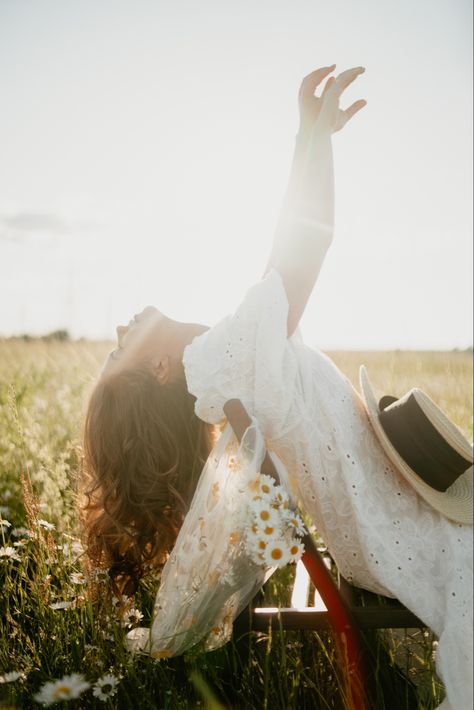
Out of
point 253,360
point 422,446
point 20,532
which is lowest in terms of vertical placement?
point 20,532

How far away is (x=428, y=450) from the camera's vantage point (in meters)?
1.74

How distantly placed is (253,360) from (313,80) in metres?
1.12

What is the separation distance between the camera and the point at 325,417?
1836 mm

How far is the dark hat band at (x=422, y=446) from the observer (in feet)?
5.65

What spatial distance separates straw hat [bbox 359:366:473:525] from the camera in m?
1.71

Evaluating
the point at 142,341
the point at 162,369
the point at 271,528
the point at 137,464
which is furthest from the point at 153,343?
the point at 271,528

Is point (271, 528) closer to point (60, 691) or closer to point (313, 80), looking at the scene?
point (60, 691)

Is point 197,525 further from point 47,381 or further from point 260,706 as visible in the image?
point 47,381

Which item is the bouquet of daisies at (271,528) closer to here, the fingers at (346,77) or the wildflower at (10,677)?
the wildflower at (10,677)

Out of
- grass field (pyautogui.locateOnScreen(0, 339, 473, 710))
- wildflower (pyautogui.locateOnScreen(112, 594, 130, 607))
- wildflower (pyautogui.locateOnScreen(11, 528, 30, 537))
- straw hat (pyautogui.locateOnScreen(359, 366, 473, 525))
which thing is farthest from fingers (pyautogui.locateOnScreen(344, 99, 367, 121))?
wildflower (pyautogui.locateOnScreen(11, 528, 30, 537))

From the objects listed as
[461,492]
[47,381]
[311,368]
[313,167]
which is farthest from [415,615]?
[47,381]

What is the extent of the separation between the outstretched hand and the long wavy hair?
3.60 ft

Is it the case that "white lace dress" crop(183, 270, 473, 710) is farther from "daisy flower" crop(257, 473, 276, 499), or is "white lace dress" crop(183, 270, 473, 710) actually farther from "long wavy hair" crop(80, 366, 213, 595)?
"long wavy hair" crop(80, 366, 213, 595)

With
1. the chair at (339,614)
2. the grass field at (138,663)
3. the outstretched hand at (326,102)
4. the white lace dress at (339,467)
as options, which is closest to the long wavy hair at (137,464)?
the grass field at (138,663)
